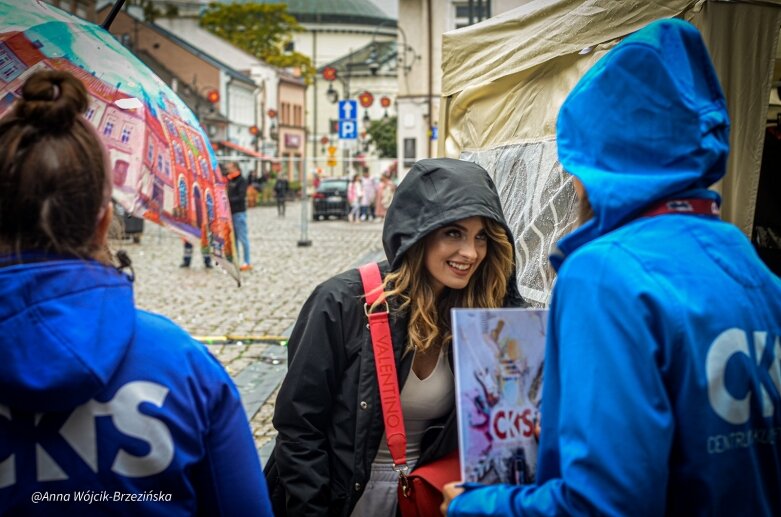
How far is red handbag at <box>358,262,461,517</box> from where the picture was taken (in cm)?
255

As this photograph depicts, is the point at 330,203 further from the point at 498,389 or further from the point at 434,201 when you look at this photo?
the point at 498,389

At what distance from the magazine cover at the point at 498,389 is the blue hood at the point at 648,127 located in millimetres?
269

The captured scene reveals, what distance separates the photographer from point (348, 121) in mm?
24531

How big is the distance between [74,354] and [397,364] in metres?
1.30

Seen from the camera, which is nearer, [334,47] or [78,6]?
[78,6]

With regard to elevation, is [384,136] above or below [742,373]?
above

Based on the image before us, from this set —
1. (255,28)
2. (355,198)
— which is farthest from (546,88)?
(255,28)

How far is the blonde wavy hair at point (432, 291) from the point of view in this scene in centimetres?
270

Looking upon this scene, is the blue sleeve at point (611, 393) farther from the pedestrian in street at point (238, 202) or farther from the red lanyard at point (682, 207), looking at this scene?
the pedestrian in street at point (238, 202)

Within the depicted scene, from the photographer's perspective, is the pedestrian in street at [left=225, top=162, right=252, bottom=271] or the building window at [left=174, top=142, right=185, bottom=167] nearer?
the building window at [left=174, top=142, right=185, bottom=167]

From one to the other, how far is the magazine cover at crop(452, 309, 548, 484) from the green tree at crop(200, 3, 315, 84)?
218ft

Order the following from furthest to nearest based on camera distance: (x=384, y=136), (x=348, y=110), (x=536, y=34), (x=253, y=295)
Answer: (x=384, y=136) → (x=348, y=110) → (x=253, y=295) → (x=536, y=34)

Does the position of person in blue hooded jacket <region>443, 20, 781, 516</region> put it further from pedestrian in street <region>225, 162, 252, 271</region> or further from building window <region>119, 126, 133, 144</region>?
pedestrian in street <region>225, 162, 252, 271</region>

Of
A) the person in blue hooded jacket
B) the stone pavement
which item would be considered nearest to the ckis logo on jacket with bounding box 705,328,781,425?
the person in blue hooded jacket
